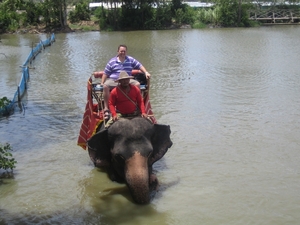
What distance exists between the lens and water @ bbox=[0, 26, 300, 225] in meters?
7.09

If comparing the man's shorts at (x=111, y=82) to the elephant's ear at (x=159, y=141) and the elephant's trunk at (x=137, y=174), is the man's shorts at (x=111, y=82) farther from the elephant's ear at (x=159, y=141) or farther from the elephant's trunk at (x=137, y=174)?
the elephant's trunk at (x=137, y=174)

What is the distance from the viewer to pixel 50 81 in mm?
18422

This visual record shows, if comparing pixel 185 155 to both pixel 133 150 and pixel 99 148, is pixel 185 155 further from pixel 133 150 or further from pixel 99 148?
pixel 133 150

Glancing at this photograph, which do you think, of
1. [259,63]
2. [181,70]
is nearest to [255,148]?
[181,70]

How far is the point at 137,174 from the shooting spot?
6406mm

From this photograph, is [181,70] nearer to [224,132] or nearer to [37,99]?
[37,99]

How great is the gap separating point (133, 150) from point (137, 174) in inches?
16.2

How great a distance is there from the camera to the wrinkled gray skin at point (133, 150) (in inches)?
257

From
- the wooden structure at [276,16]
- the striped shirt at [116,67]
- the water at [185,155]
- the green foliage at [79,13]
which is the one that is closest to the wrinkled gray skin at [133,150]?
the water at [185,155]

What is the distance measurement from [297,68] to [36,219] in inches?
636

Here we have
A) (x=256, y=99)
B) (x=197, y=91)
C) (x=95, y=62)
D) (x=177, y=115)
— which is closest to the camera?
(x=177, y=115)

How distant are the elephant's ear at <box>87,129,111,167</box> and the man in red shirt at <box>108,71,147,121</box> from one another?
23.1 inches

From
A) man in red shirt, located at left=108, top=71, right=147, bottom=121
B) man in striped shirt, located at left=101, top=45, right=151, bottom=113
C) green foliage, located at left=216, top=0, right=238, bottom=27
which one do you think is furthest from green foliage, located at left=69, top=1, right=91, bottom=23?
man in red shirt, located at left=108, top=71, right=147, bottom=121

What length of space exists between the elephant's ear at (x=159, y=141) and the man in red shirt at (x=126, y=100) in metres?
0.52
